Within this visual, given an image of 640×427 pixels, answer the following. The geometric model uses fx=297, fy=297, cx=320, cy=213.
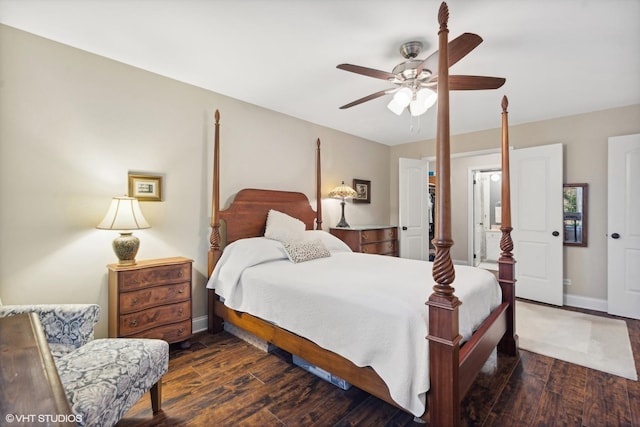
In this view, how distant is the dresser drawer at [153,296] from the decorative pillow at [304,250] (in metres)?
0.95

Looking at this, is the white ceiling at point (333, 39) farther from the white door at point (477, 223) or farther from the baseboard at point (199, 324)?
the white door at point (477, 223)

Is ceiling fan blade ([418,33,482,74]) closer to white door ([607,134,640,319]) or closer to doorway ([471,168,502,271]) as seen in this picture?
white door ([607,134,640,319])

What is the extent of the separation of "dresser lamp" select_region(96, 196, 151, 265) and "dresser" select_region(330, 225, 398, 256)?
98.5 inches

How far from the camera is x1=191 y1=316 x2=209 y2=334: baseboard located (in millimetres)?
3008

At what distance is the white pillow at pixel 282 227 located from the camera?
3174mm

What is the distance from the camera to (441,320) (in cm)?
143

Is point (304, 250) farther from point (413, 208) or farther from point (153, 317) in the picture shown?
point (413, 208)

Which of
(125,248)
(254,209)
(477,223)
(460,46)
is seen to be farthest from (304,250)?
(477,223)

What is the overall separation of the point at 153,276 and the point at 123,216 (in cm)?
54

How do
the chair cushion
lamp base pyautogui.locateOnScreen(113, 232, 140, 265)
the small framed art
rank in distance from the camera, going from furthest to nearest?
the small framed art
lamp base pyautogui.locateOnScreen(113, 232, 140, 265)
the chair cushion

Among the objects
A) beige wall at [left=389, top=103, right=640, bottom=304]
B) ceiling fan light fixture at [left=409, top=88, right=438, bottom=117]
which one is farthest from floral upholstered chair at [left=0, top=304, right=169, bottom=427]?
beige wall at [left=389, top=103, right=640, bottom=304]

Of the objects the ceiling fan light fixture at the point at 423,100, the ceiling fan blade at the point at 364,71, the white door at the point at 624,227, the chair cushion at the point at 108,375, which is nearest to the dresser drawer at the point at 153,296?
the chair cushion at the point at 108,375

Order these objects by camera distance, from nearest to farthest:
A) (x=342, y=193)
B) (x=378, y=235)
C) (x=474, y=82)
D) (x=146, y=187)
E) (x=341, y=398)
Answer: (x=341, y=398) → (x=474, y=82) → (x=146, y=187) → (x=342, y=193) → (x=378, y=235)

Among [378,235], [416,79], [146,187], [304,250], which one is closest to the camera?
[416,79]
